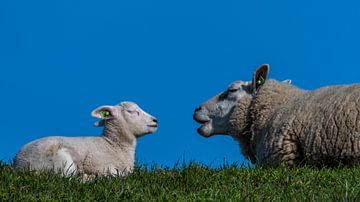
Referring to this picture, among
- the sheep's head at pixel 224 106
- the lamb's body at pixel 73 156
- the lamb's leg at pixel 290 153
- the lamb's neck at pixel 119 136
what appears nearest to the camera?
the lamb's body at pixel 73 156

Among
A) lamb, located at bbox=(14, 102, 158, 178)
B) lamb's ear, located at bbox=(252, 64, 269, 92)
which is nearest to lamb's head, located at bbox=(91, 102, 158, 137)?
lamb, located at bbox=(14, 102, 158, 178)

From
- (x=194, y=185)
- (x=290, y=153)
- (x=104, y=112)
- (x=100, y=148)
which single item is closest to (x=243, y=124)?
(x=290, y=153)

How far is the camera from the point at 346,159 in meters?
10.6

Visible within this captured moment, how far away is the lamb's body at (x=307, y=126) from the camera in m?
10.6

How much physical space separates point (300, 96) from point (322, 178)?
3.48 meters

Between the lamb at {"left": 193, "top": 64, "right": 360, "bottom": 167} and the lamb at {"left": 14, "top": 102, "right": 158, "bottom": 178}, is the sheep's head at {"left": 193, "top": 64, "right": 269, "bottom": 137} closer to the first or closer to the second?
the lamb at {"left": 193, "top": 64, "right": 360, "bottom": 167}

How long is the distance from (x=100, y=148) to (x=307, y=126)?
2.91m

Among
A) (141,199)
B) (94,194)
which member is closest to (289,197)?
(141,199)

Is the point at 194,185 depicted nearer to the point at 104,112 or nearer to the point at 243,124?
the point at 104,112

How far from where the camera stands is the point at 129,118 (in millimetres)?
11617

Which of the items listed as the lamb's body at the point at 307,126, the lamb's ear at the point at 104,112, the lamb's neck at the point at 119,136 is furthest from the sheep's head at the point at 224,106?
the lamb's ear at the point at 104,112

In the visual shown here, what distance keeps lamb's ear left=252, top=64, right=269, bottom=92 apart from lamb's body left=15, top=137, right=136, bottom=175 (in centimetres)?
282

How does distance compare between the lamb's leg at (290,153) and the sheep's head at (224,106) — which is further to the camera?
the sheep's head at (224,106)

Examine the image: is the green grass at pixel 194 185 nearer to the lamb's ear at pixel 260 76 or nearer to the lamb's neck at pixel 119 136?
the lamb's neck at pixel 119 136
